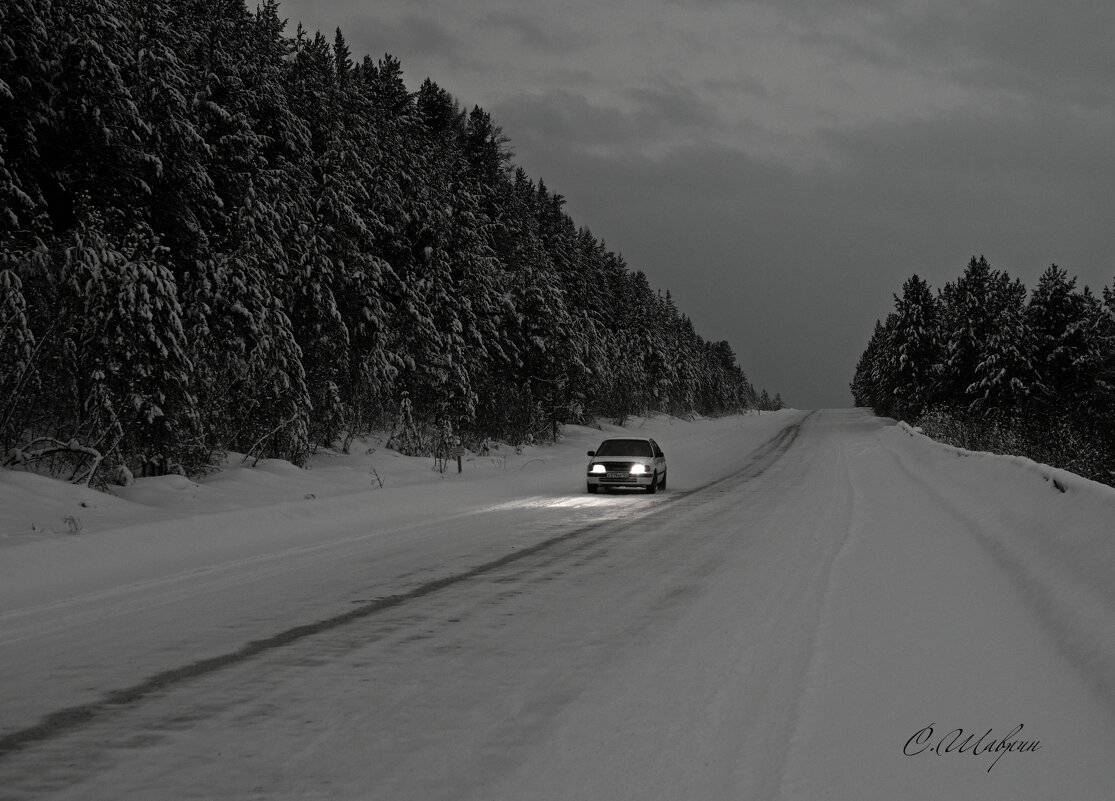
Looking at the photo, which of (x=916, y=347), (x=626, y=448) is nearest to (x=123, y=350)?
(x=626, y=448)

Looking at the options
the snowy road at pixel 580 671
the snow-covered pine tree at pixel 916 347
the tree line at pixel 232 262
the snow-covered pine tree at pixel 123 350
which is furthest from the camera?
the snow-covered pine tree at pixel 916 347

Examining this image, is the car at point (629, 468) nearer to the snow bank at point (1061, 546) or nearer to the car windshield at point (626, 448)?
the car windshield at point (626, 448)

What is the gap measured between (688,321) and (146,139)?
115 metres

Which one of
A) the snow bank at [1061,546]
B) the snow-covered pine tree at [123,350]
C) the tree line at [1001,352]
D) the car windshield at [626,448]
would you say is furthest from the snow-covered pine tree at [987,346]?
the snow-covered pine tree at [123,350]

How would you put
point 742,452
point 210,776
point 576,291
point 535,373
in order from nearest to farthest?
point 210,776 < point 742,452 < point 535,373 < point 576,291

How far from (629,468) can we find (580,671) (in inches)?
638

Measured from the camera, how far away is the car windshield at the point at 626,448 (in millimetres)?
22316

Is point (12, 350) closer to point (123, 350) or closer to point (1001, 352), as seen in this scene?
point (123, 350)

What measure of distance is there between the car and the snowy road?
33.9 ft

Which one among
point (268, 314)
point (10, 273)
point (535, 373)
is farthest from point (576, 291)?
point (10, 273)

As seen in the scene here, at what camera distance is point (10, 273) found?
12.7 metres

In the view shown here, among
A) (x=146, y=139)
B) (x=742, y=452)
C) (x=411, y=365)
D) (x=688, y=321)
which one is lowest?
(x=742, y=452)

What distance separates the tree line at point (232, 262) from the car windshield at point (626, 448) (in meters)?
8.35

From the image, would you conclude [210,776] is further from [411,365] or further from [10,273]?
[411,365]
